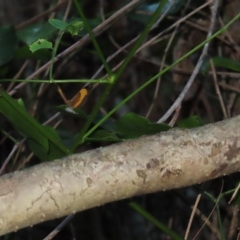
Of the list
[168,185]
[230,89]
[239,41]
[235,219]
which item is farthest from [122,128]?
[239,41]

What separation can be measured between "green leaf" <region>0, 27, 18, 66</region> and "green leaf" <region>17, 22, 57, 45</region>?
117mm

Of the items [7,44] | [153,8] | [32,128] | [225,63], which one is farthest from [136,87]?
[32,128]

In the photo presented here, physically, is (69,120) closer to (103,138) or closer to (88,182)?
(103,138)

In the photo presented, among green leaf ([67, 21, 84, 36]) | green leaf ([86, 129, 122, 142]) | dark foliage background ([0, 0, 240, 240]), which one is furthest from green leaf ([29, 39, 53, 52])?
dark foliage background ([0, 0, 240, 240])

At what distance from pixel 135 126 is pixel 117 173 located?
0.49 feet

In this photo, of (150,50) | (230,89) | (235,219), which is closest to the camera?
(235,219)

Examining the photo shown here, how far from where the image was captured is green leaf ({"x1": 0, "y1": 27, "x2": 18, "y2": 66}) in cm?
70

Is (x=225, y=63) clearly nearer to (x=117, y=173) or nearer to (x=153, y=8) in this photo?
Answer: (x=153, y=8)

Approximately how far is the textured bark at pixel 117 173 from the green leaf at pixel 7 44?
294 millimetres

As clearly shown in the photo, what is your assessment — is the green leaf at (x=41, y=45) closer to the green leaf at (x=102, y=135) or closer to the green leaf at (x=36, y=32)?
the green leaf at (x=102, y=135)

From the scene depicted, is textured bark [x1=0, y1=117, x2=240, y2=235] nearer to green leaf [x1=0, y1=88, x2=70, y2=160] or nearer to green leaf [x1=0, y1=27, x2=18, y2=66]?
green leaf [x1=0, y1=88, x2=70, y2=160]

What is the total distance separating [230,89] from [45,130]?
520 mm

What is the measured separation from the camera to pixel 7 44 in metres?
0.73

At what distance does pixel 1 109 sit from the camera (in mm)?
548
